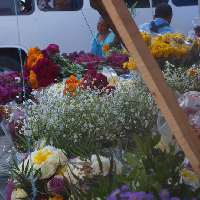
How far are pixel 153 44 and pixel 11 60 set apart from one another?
3.97 meters

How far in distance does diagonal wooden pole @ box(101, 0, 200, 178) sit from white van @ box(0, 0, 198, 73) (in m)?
4.89

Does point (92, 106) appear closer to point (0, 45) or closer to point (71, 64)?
point (71, 64)

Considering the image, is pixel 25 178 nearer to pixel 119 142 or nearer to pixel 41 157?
pixel 41 157

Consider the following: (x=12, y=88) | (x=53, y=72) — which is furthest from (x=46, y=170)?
(x=12, y=88)

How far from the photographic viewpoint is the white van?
5359 millimetres

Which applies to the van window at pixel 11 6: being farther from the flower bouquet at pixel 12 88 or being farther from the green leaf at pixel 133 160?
the green leaf at pixel 133 160

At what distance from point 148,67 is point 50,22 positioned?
5053 mm

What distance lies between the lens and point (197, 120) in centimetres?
121

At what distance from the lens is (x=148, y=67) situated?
2.33 ft

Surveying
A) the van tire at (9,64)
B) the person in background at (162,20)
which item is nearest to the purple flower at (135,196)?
the person in background at (162,20)

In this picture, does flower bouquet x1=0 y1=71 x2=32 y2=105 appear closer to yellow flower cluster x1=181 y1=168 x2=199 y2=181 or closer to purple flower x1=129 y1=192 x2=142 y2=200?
yellow flower cluster x1=181 y1=168 x2=199 y2=181

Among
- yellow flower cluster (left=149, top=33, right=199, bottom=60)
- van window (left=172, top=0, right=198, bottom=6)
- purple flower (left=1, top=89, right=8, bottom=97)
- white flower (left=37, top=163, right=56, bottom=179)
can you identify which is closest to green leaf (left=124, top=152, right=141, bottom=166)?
white flower (left=37, top=163, right=56, bottom=179)

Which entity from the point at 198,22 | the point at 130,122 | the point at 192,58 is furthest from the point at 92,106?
the point at 198,22

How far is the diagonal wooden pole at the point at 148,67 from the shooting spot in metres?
0.70
